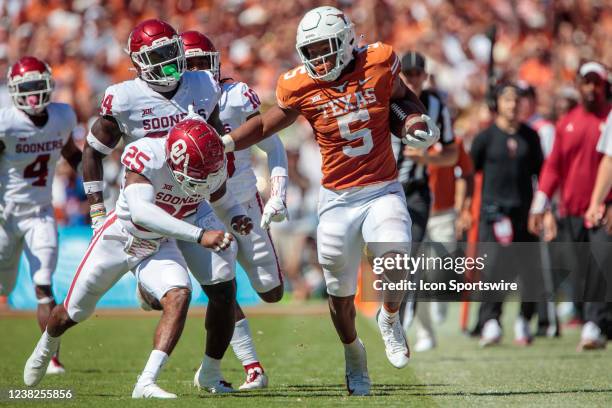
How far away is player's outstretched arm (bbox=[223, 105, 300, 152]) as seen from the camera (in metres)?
6.23

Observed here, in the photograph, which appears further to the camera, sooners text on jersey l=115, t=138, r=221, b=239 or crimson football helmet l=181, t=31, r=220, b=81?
crimson football helmet l=181, t=31, r=220, b=81

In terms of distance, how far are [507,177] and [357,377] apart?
4.32m

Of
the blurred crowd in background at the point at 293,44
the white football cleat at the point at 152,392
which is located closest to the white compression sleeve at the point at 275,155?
the white football cleat at the point at 152,392

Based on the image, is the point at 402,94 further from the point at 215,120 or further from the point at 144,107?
the point at 144,107

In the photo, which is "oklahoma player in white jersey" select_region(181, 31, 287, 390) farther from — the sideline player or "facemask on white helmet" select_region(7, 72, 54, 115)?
"facemask on white helmet" select_region(7, 72, 54, 115)

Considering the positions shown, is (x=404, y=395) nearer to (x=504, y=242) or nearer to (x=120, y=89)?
(x=120, y=89)

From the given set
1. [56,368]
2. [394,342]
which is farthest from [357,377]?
[56,368]

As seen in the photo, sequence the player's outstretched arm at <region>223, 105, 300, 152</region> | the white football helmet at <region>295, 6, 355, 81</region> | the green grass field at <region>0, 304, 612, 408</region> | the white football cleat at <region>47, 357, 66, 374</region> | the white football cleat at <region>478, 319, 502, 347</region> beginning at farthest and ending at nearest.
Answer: the white football cleat at <region>478, 319, 502, 347</region>, the white football cleat at <region>47, 357, 66, 374</region>, the player's outstretched arm at <region>223, 105, 300, 152</region>, the white football helmet at <region>295, 6, 355, 81</region>, the green grass field at <region>0, 304, 612, 408</region>

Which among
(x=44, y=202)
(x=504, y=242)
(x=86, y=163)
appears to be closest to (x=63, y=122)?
(x=44, y=202)

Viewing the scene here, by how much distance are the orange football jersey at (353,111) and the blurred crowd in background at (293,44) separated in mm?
7686

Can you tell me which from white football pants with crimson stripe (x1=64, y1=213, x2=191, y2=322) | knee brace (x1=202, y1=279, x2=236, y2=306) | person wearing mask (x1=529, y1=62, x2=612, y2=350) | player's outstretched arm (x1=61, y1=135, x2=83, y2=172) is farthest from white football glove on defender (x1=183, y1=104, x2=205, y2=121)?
person wearing mask (x1=529, y1=62, x2=612, y2=350)

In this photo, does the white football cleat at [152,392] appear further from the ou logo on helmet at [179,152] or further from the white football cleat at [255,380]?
the ou logo on helmet at [179,152]

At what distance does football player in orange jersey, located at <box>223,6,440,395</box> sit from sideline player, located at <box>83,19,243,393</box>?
17.0 inches

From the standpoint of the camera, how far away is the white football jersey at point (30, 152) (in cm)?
813
